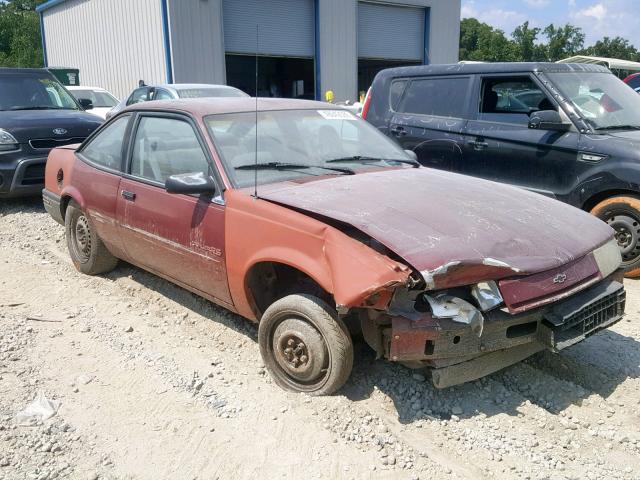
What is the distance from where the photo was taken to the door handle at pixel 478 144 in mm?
6332

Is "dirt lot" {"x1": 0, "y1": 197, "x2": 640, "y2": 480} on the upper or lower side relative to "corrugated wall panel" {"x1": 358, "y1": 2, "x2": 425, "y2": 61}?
lower

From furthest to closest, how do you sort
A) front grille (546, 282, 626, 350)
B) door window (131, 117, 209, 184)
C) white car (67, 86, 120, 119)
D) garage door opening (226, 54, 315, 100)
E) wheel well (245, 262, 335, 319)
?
1. garage door opening (226, 54, 315, 100)
2. white car (67, 86, 120, 119)
3. door window (131, 117, 209, 184)
4. wheel well (245, 262, 335, 319)
5. front grille (546, 282, 626, 350)

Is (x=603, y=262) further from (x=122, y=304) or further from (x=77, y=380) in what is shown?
(x=122, y=304)

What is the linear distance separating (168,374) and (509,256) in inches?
81.7

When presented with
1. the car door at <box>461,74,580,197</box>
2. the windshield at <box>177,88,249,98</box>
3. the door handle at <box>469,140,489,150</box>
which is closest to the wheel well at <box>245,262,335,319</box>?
the car door at <box>461,74,580,197</box>

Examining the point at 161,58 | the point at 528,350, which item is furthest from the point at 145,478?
the point at 161,58

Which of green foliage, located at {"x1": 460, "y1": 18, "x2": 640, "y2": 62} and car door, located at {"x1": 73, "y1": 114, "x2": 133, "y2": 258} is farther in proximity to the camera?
green foliage, located at {"x1": 460, "y1": 18, "x2": 640, "y2": 62}

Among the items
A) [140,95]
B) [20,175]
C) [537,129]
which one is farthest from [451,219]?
[140,95]

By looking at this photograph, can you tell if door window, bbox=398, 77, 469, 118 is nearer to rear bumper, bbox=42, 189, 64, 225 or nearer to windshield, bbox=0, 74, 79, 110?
rear bumper, bbox=42, 189, 64, 225

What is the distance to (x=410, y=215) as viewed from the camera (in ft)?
10.5

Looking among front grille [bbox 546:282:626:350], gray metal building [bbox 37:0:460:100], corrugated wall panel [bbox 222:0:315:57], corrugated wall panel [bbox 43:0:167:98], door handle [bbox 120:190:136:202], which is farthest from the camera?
corrugated wall panel [bbox 222:0:315:57]

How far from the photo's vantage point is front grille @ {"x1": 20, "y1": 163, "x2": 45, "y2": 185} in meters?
7.50

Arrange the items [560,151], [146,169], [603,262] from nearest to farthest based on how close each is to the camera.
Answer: [603,262]
[146,169]
[560,151]

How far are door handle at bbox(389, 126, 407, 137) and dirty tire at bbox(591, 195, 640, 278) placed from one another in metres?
2.45
